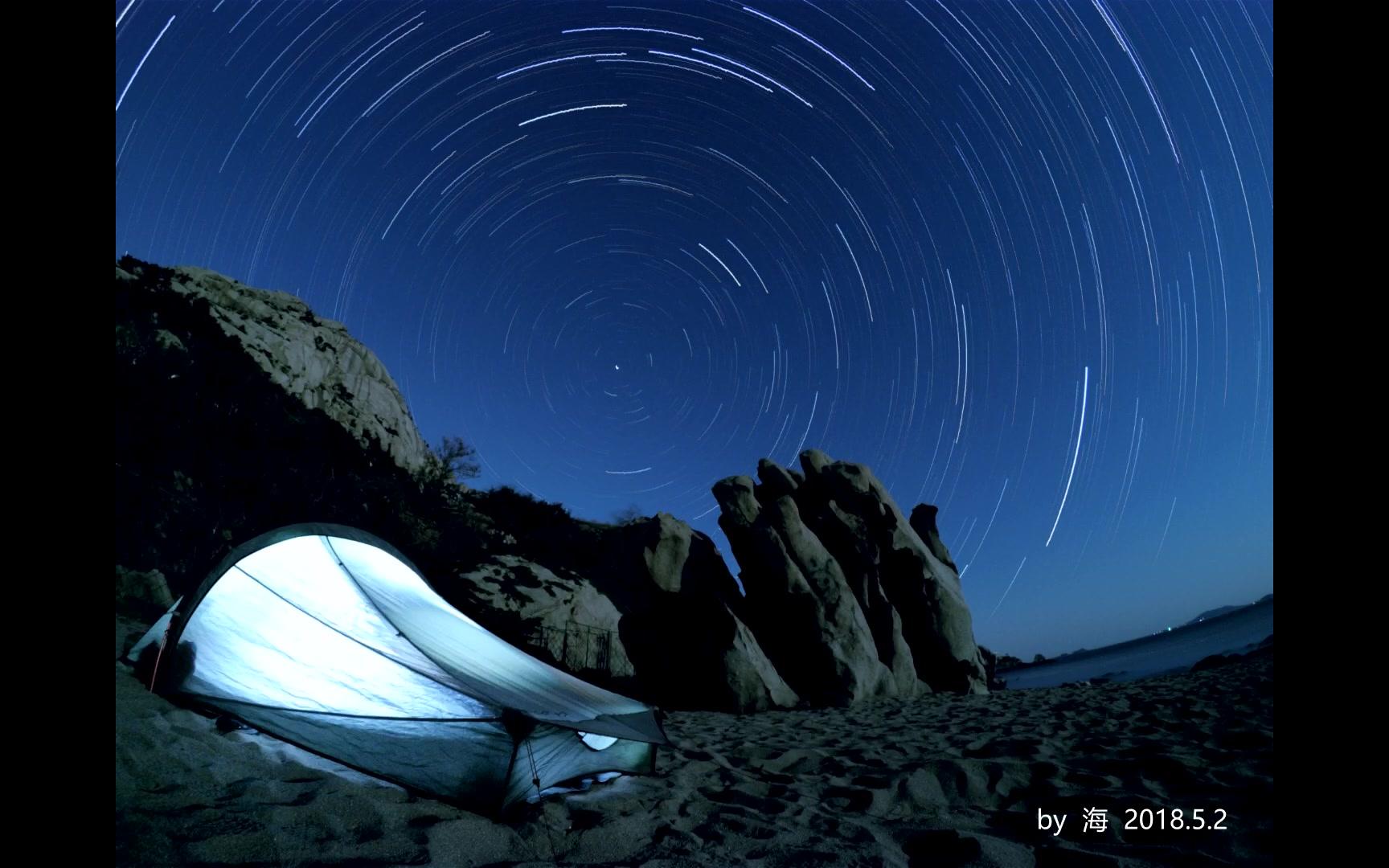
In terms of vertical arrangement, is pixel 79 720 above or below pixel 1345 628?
below

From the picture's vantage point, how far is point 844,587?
16328 millimetres

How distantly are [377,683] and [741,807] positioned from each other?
2619mm

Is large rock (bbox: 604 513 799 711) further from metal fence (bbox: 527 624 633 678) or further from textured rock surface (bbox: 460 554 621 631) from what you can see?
textured rock surface (bbox: 460 554 621 631)

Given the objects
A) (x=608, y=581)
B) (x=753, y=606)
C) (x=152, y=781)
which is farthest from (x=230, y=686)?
(x=753, y=606)

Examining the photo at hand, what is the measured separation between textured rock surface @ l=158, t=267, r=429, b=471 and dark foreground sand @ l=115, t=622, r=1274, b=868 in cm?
1627

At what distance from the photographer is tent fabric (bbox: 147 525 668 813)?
10.6 ft

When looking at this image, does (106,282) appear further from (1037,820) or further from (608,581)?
(608,581)

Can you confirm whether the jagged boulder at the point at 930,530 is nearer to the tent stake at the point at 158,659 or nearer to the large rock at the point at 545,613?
the large rock at the point at 545,613

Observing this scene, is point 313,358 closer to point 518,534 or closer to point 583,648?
point 518,534

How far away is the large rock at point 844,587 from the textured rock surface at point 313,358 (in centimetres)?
1289

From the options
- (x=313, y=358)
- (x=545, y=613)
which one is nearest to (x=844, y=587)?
(x=545, y=613)

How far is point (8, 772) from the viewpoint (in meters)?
1.28

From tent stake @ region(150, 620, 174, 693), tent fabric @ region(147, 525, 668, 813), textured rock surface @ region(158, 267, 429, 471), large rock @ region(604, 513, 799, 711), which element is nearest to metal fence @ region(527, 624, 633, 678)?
large rock @ region(604, 513, 799, 711)

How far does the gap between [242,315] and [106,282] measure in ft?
69.9
